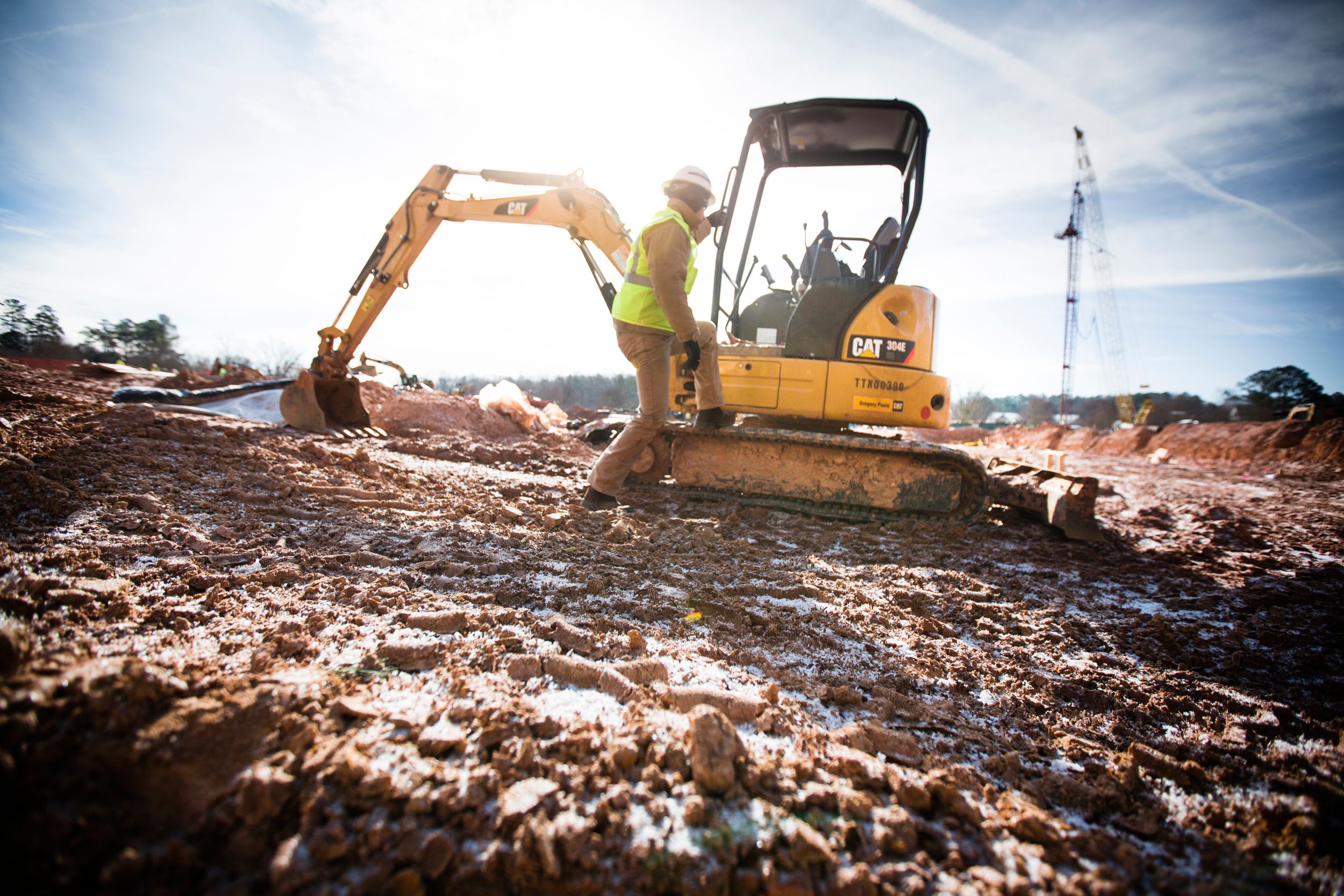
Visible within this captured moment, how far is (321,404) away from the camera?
718 cm

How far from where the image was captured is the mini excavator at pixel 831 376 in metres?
4.79

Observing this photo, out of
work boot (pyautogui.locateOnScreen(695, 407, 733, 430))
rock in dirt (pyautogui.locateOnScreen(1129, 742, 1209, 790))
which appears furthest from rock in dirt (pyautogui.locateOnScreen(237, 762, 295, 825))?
work boot (pyautogui.locateOnScreen(695, 407, 733, 430))

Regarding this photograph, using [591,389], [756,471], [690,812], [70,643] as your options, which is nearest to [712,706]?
[690,812]

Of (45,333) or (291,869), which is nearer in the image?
(291,869)

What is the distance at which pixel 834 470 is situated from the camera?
493 centimetres

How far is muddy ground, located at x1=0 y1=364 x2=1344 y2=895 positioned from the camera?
107cm

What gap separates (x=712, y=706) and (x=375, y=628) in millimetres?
1219

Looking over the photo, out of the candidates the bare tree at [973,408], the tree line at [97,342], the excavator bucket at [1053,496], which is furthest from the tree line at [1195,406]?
the tree line at [97,342]

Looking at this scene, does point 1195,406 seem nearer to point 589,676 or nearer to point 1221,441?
point 1221,441

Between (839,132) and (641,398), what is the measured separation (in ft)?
10.3

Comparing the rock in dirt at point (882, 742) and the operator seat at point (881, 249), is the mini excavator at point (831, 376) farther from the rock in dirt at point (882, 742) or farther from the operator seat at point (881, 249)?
the rock in dirt at point (882, 742)

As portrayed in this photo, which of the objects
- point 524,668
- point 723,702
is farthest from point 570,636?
point 723,702

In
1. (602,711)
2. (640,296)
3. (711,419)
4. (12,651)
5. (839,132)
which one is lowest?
(602,711)

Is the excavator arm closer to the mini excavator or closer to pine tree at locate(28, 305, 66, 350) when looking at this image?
the mini excavator
